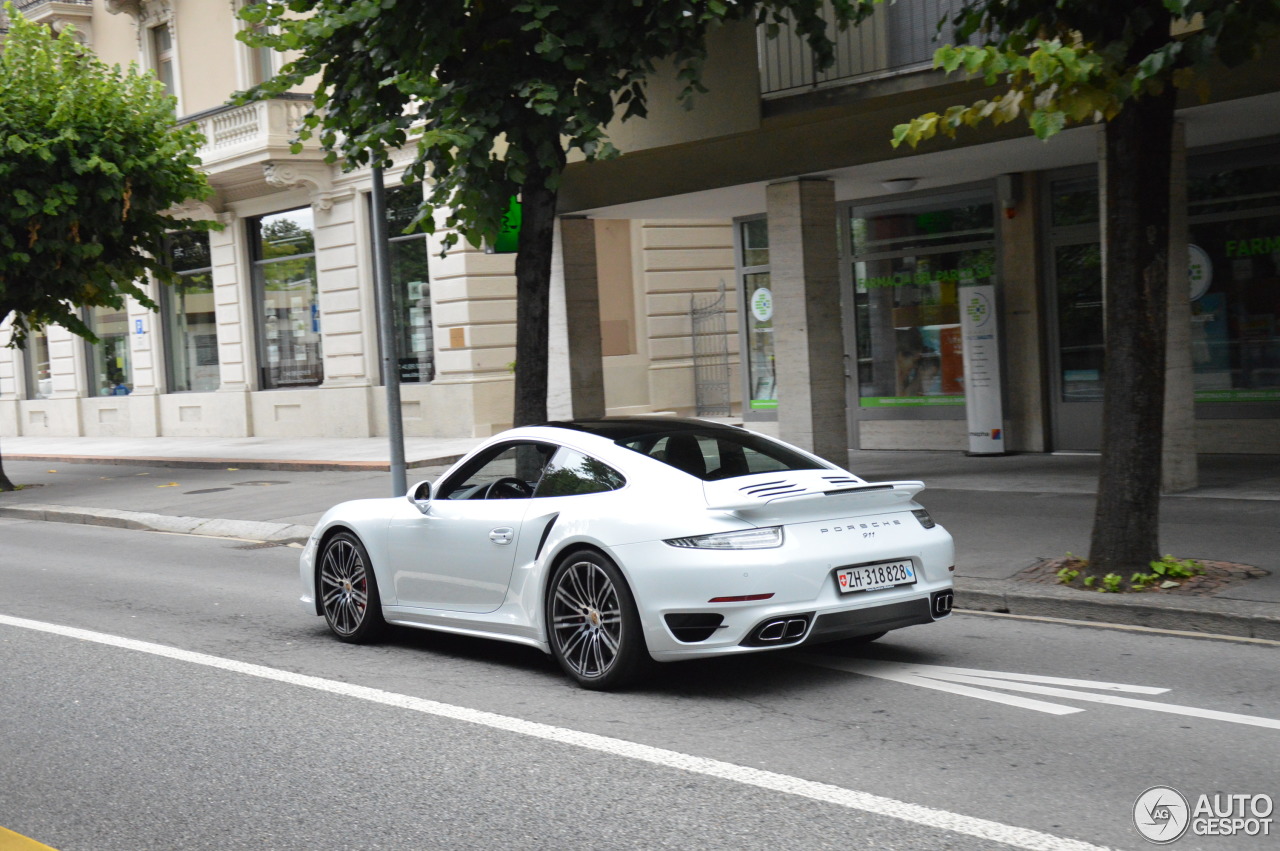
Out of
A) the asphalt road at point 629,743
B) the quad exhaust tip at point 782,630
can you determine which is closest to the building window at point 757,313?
the asphalt road at point 629,743

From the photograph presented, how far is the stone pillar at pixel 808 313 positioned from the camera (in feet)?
48.3

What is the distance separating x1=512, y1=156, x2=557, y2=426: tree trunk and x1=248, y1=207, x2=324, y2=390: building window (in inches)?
606

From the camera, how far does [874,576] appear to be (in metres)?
6.18

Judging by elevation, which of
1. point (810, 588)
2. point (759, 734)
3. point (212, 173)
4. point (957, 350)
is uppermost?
point (212, 173)

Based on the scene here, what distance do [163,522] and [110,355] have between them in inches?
760

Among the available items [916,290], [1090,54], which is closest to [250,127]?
[916,290]

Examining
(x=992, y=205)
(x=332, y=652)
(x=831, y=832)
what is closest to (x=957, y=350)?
(x=992, y=205)

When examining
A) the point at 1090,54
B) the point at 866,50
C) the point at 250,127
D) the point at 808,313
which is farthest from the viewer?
the point at 250,127

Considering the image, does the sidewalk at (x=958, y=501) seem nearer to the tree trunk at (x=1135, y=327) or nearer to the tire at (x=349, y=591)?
the tree trunk at (x=1135, y=327)

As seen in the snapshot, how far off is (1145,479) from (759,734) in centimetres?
377

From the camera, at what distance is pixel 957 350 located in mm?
17062

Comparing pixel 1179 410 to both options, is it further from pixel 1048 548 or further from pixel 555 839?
pixel 555 839

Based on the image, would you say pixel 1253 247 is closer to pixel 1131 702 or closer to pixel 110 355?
pixel 1131 702

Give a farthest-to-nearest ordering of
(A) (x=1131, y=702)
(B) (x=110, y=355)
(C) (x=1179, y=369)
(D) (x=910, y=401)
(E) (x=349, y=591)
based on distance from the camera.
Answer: (B) (x=110, y=355) → (D) (x=910, y=401) → (C) (x=1179, y=369) → (E) (x=349, y=591) → (A) (x=1131, y=702)
